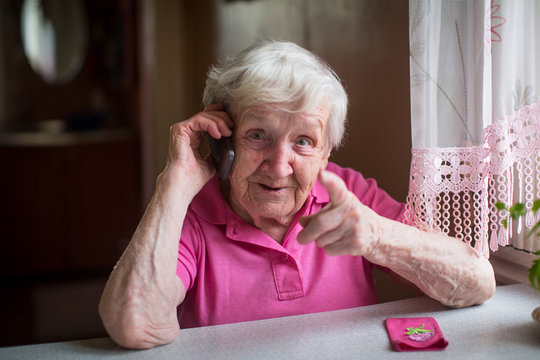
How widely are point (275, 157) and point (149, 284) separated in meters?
0.45

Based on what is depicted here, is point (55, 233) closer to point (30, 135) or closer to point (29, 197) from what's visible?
point (29, 197)

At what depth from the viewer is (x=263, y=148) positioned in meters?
1.39

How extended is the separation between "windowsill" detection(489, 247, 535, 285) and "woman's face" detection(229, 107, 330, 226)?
597 millimetres

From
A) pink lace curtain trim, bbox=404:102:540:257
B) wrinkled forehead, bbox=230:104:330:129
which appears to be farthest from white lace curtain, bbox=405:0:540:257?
wrinkled forehead, bbox=230:104:330:129

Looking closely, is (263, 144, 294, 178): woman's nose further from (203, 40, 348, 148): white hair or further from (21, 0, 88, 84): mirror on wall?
(21, 0, 88, 84): mirror on wall

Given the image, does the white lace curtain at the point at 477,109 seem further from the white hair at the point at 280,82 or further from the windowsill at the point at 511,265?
the white hair at the point at 280,82

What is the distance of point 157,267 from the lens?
1203 millimetres

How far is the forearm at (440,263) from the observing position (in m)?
1.24

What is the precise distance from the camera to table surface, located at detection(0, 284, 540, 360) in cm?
106

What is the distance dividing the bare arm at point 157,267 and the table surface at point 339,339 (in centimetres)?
4

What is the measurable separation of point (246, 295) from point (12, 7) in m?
4.34

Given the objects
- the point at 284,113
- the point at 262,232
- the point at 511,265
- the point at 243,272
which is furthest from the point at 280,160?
the point at 511,265

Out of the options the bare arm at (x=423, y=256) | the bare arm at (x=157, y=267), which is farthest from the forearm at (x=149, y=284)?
the bare arm at (x=423, y=256)

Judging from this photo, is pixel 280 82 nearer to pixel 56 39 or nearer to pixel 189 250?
pixel 189 250
